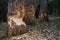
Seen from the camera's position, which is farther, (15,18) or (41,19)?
(41,19)

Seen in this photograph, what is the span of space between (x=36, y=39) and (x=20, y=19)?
121 cm

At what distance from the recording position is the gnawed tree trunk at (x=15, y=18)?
8367 millimetres

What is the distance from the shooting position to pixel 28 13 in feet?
46.6

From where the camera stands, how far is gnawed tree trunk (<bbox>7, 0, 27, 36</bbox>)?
8.37 m

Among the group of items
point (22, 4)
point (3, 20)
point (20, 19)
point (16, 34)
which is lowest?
point (3, 20)

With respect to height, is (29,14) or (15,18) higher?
(15,18)

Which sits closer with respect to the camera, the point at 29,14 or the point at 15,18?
the point at 15,18

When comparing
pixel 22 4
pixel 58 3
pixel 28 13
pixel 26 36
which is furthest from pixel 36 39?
pixel 58 3

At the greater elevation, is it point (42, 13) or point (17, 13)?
point (17, 13)

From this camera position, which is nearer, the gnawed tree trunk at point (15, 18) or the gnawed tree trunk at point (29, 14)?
the gnawed tree trunk at point (15, 18)

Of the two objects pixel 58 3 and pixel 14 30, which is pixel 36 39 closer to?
pixel 14 30

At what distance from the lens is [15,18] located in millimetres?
8523

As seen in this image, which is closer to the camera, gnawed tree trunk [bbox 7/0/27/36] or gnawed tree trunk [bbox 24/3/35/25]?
gnawed tree trunk [bbox 7/0/27/36]

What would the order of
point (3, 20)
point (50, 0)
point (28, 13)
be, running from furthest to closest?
point (50, 0), point (3, 20), point (28, 13)
